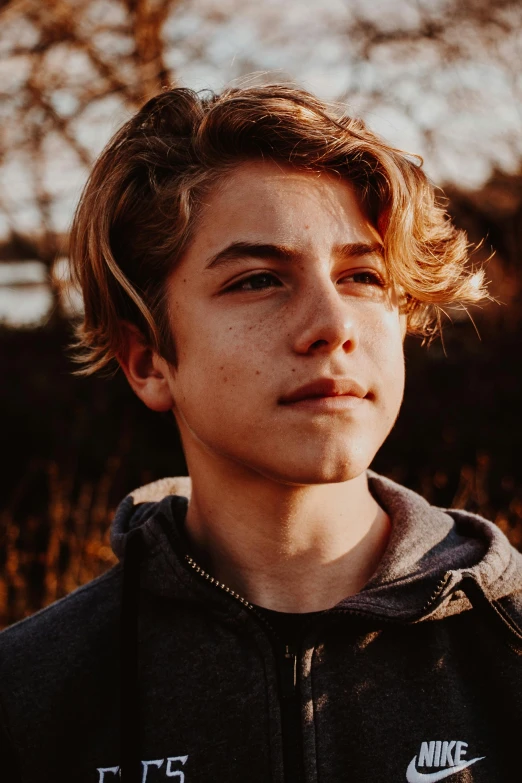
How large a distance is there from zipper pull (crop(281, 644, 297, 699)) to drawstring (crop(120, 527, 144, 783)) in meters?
0.40

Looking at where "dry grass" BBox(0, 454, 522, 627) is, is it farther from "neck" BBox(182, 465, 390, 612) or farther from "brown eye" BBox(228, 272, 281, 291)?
"brown eye" BBox(228, 272, 281, 291)

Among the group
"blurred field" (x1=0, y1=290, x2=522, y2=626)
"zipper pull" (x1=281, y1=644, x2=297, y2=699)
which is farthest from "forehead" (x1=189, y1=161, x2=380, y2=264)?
"blurred field" (x1=0, y1=290, x2=522, y2=626)

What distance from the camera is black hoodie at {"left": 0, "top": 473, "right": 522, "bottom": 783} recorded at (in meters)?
1.96

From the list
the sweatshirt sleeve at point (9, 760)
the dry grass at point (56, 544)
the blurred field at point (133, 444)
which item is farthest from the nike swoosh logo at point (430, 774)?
the blurred field at point (133, 444)

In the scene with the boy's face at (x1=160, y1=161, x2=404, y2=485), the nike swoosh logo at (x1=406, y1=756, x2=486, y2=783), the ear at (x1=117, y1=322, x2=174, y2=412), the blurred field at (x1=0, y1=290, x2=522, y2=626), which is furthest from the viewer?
the blurred field at (x1=0, y1=290, x2=522, y2=626)

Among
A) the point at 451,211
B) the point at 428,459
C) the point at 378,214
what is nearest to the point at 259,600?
the point at 378,214

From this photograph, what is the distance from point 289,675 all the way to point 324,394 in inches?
28.8

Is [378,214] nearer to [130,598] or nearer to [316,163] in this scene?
[316,163]

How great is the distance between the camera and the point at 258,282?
218 cm

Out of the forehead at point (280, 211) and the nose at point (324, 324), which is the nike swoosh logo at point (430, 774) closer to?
the nose at point (324, 324)

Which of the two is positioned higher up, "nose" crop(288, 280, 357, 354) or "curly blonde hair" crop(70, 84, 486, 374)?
"curly blonde hair" crop(70, 84, 486, 374)

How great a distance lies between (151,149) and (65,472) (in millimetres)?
4359

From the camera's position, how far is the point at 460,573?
79.4 inches

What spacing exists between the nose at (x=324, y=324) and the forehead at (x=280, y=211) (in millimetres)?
139
